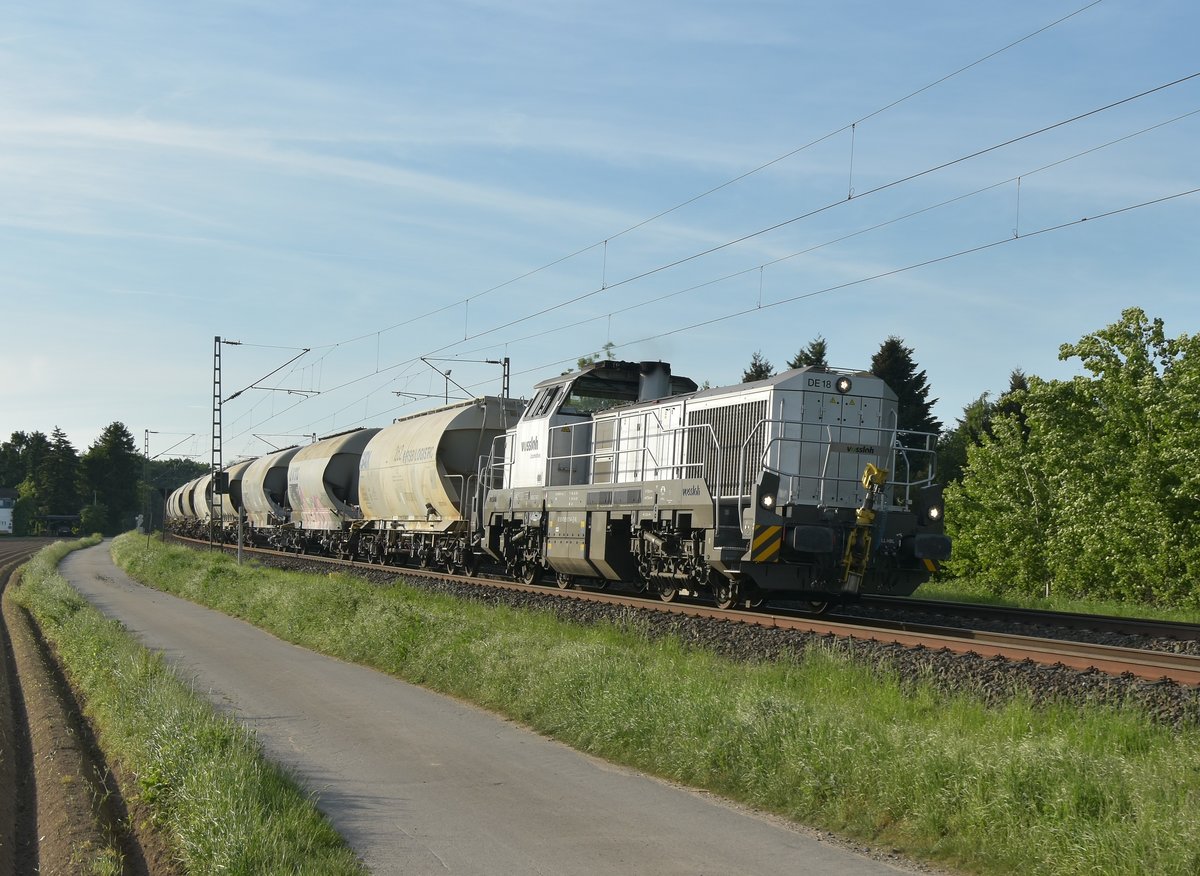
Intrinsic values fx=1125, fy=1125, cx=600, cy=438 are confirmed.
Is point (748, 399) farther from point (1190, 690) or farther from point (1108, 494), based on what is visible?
point (1108, 494)

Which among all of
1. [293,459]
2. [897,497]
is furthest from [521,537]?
[293,459]

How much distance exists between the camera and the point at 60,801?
27.4 ft

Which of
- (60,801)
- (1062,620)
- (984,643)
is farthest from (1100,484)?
(60,801)

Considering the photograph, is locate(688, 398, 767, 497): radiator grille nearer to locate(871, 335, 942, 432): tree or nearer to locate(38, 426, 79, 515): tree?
locate(871, 335, 942, 432): tree

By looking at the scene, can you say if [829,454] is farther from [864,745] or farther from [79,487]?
[79,487]

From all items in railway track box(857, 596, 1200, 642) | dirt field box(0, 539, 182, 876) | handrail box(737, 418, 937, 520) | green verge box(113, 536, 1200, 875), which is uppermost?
handrail box(737, 418, 937, 520)

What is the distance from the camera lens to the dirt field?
6934 mm

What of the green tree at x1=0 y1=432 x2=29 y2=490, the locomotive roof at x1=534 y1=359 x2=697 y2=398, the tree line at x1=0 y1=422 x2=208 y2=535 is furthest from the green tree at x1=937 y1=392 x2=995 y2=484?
the green tree at x1=0 y1=432 x2=29 y2=490

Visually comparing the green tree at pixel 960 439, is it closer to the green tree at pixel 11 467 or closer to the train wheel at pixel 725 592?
the train wheel at pixel 725 592

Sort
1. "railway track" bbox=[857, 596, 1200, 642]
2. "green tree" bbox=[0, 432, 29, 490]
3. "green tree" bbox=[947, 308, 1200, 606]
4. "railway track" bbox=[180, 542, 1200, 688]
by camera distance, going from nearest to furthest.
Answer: "railway track" bbox=[180, 542, 1200, 688] < "railway track" bbox=[857, 596, 1200, 642] < "green tree" bbox=[947, 308, 1200, 606] < "green tree" bbox=[0, 432, 29, 490]

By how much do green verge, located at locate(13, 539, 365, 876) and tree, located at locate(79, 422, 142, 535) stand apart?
386 ft

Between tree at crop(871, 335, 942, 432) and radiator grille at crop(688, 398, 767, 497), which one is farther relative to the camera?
tree at crop(871, 335, 942, 432)

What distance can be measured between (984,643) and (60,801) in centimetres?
851

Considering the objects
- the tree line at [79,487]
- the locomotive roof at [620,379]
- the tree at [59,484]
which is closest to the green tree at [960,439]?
the locomotive roof at [620,379]
